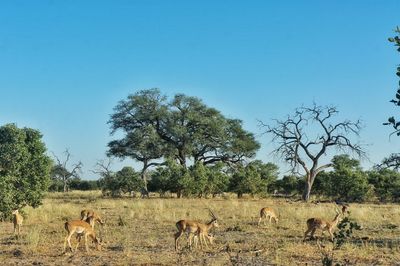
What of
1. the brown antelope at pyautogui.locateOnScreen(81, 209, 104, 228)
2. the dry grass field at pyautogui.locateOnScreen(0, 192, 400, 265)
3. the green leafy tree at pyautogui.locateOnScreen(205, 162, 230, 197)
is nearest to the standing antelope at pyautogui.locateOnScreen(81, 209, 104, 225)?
the brown antelope at pyautogui.locateOnScreen(81, 209, 104, 228)

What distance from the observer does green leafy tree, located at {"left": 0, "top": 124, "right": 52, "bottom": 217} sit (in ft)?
68.0

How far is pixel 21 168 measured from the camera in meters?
21.9

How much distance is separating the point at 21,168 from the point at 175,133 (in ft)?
94.4

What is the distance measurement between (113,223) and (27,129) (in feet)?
19.3

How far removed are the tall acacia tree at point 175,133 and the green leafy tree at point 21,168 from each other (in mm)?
27680

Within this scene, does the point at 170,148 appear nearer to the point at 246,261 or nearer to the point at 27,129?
the point at 27,129

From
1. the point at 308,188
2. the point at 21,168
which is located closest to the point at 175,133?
the point at 308,188

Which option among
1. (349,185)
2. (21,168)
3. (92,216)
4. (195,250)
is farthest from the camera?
(349,185)

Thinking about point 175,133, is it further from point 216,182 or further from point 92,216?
point 92,216

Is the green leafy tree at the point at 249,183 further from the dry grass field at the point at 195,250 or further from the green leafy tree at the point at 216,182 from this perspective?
the dry grass field at the point at 195,250

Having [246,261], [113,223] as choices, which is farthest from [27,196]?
[246,261]

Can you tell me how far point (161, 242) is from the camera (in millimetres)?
15086

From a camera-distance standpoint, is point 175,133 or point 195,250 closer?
point 195,250

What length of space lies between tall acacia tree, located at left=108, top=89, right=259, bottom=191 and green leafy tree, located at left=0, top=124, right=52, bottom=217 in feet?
90.8
